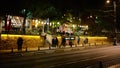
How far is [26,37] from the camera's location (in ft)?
129

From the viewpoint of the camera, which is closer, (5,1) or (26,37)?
(26,37)

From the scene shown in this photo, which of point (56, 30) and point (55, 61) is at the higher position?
point (56, 30)

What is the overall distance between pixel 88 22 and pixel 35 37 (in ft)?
127

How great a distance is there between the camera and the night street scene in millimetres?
29875

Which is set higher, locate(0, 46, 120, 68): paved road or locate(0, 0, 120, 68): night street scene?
locate(0, 0, 120, 68): night street scene

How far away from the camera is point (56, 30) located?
194 feet

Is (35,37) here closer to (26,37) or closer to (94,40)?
(26,37)

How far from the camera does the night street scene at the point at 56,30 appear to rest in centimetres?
2988

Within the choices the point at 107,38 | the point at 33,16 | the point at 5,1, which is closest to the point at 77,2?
the point at 107,38

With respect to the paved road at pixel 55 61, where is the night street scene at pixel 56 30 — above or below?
above

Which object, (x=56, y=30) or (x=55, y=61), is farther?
(x=56, y=30)

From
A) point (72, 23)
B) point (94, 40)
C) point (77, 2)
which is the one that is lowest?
point (94, 40)

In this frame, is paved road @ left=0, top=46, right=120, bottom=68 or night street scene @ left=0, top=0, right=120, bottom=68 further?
night street scene @ left=0, top=0, right=120, bottom=68

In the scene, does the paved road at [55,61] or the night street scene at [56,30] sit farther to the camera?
the night street scene at [56,30]
